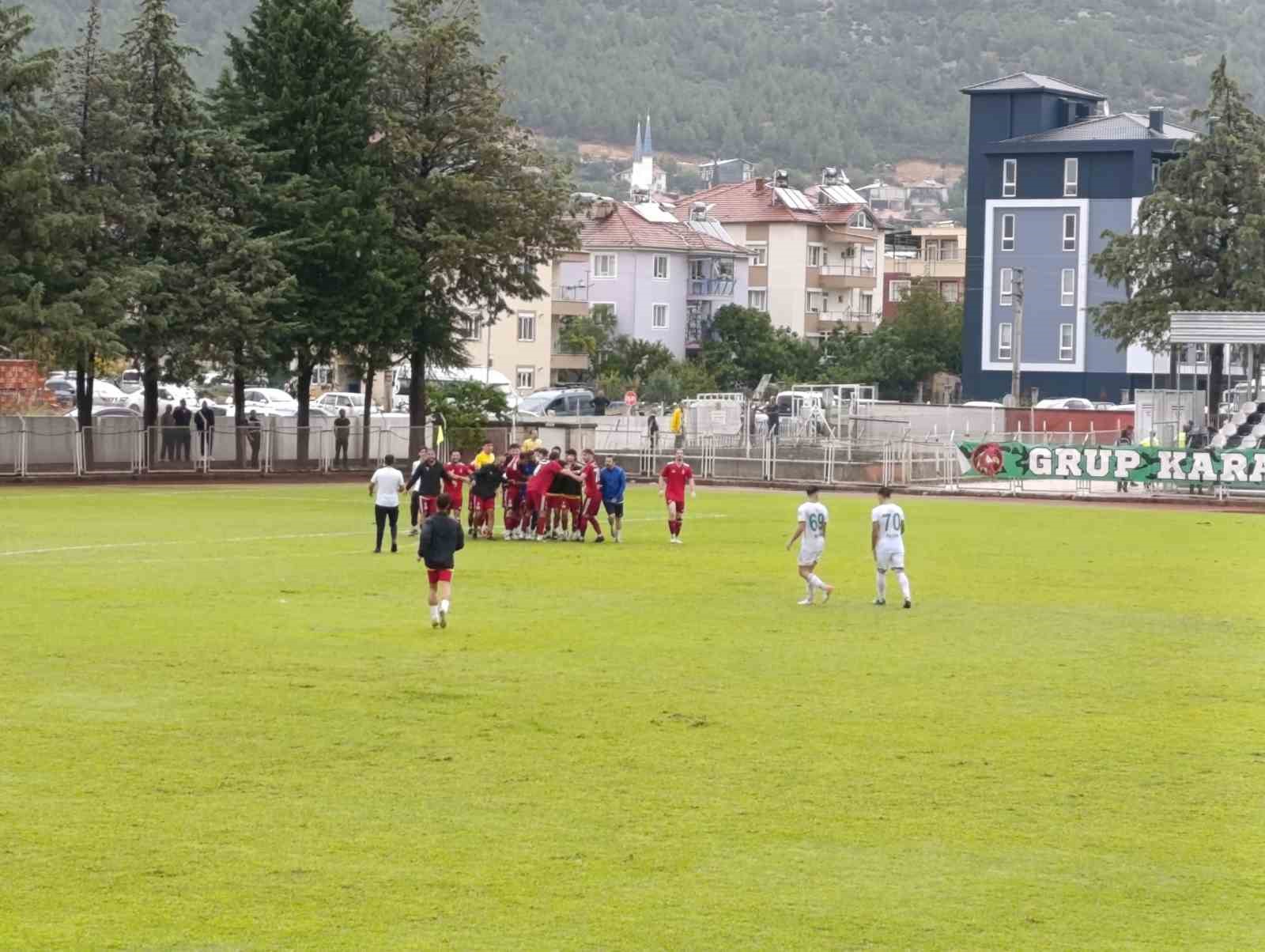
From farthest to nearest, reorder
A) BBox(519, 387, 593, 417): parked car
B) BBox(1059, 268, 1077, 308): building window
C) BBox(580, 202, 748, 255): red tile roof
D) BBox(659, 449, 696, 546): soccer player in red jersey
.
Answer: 1. BBox(580, 202, 748, 255): red tile roof
2. BBox(1059, 268, 1077, 308): building window
3. BBox(519, 387, 593, 417): parked car
4. BBox(659, 449, 696, 546): soccer player in red jersey

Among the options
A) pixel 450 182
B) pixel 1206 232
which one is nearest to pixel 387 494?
pixel 450 182

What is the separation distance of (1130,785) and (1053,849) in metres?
2.31

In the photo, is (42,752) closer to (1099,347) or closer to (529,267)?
(529,267)

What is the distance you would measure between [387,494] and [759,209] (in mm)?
102638

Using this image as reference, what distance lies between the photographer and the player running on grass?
77.1ft

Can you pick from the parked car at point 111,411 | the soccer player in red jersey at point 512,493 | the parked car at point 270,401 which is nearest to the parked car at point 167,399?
the parked car at point 111,411

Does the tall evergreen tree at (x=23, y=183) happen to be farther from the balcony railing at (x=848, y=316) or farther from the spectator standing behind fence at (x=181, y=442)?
the balcony railing at (x=848, y=316)

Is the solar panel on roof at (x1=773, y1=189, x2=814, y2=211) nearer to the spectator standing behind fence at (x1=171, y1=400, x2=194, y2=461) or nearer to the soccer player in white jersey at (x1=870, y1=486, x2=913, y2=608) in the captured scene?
the spectator standing behind fence at (x1=171, y1=400, x2=194, y2=461)

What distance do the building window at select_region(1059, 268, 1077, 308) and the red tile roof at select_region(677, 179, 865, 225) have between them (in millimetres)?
29185

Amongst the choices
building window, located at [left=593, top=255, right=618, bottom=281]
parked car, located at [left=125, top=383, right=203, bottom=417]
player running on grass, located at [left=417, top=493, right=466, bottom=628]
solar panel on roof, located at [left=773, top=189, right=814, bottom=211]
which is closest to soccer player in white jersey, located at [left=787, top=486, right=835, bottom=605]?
player running on grass, located at [left=417, top=493, right=466, bottom=628]

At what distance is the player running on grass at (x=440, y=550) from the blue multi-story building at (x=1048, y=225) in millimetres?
82683

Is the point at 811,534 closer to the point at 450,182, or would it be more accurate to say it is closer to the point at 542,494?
the point at 542,494

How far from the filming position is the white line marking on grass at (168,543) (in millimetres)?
33344

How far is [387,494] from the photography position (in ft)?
111
